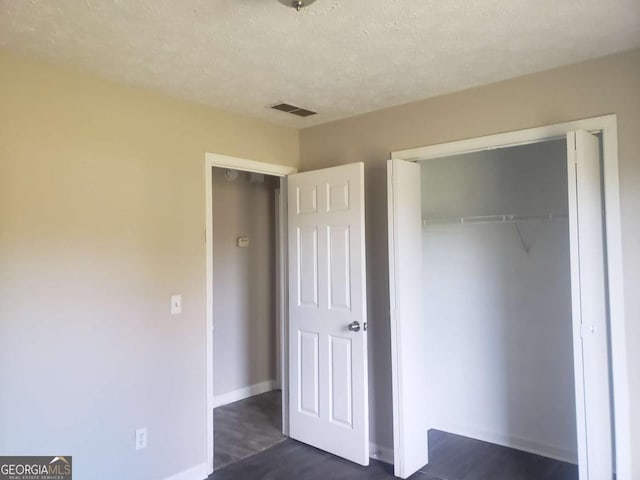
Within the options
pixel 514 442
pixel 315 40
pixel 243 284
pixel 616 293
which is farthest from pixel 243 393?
pixel 315 40

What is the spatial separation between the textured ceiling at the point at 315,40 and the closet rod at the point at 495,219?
1124mm

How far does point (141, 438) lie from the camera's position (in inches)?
105

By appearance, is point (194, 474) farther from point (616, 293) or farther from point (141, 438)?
point (616, 293)

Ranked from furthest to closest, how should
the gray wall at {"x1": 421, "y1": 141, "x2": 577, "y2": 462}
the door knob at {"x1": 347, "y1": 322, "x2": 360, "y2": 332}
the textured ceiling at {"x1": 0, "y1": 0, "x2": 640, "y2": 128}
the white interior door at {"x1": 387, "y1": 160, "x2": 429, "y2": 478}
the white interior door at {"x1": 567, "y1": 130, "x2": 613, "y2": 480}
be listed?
the gray wall at {"x1": 421, "y1": 141, "x2": 577, "y2": 462} < the door knob at {"x1": 347, "y1": 322, "x2": 360, "y2": 332} < the white interior door at {"x1": 387, "y1": 160, "x2": 429, "y2": 478} < the white interior door at {"x1": 567, "y1": 130, "x2": 613, "y2": 480} < the textured ceiling at {"x1": 0, "y1": 0, "x2": 640, "y2": 128}

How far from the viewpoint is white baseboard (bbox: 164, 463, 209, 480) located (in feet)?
9.29

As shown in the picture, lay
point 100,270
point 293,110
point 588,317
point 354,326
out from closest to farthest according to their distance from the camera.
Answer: point 588,317, point 100,270, point 354,326, point 293,110

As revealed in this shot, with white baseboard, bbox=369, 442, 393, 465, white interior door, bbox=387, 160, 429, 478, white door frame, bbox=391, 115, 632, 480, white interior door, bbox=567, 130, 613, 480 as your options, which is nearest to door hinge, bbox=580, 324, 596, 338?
white interior door, bbox=567, 130, 613, 480

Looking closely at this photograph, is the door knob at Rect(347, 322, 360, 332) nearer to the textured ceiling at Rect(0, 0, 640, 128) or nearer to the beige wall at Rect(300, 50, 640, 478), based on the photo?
the beige wall at Rect(300, 50, 640, 478)

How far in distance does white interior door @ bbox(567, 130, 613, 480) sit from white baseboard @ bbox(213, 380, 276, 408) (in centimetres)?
314

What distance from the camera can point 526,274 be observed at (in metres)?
3.36

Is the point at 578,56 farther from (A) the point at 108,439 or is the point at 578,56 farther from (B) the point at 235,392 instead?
(B) the point at 235,392

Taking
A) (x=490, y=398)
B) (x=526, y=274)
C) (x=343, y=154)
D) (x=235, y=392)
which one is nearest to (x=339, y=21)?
(x=343, y=154)

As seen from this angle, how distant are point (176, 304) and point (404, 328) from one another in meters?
1.45

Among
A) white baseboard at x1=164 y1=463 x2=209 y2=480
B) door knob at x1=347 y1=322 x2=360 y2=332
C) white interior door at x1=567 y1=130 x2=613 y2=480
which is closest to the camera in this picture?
white interior door at x1=567 y1=130 x2=613 y2=480
